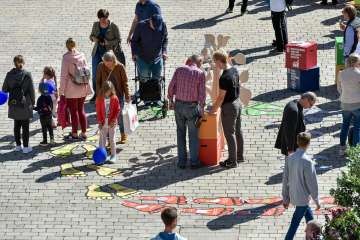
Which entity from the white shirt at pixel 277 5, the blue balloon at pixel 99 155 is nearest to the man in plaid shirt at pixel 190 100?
the blue balloon at pixel 99 155

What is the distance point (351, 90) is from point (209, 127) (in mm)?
2343

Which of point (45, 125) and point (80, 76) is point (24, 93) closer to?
point (45, 125)

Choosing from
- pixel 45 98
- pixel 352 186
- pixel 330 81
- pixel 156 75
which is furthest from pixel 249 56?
pixel 352 186

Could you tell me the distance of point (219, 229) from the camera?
7719mm

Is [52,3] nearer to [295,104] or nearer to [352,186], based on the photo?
[295,104]

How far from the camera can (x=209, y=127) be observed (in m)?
9.50

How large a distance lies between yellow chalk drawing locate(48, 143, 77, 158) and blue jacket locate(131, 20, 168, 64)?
245 cm

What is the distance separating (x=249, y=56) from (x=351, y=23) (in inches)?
139

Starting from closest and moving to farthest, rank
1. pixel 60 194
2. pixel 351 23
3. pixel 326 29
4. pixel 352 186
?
pixel 352 186 < pixel 60 194 < pixel 351 23 < pixel 326 29

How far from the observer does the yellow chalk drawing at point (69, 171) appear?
9.44 metres

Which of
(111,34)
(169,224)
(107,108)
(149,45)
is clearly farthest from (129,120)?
(169,224)

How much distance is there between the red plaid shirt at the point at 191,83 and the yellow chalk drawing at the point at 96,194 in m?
1.89

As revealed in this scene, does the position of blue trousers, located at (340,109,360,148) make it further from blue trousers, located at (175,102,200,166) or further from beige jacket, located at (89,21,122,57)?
beige jacket, located at (89,21,122,57)

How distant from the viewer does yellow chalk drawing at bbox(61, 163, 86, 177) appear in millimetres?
9438
